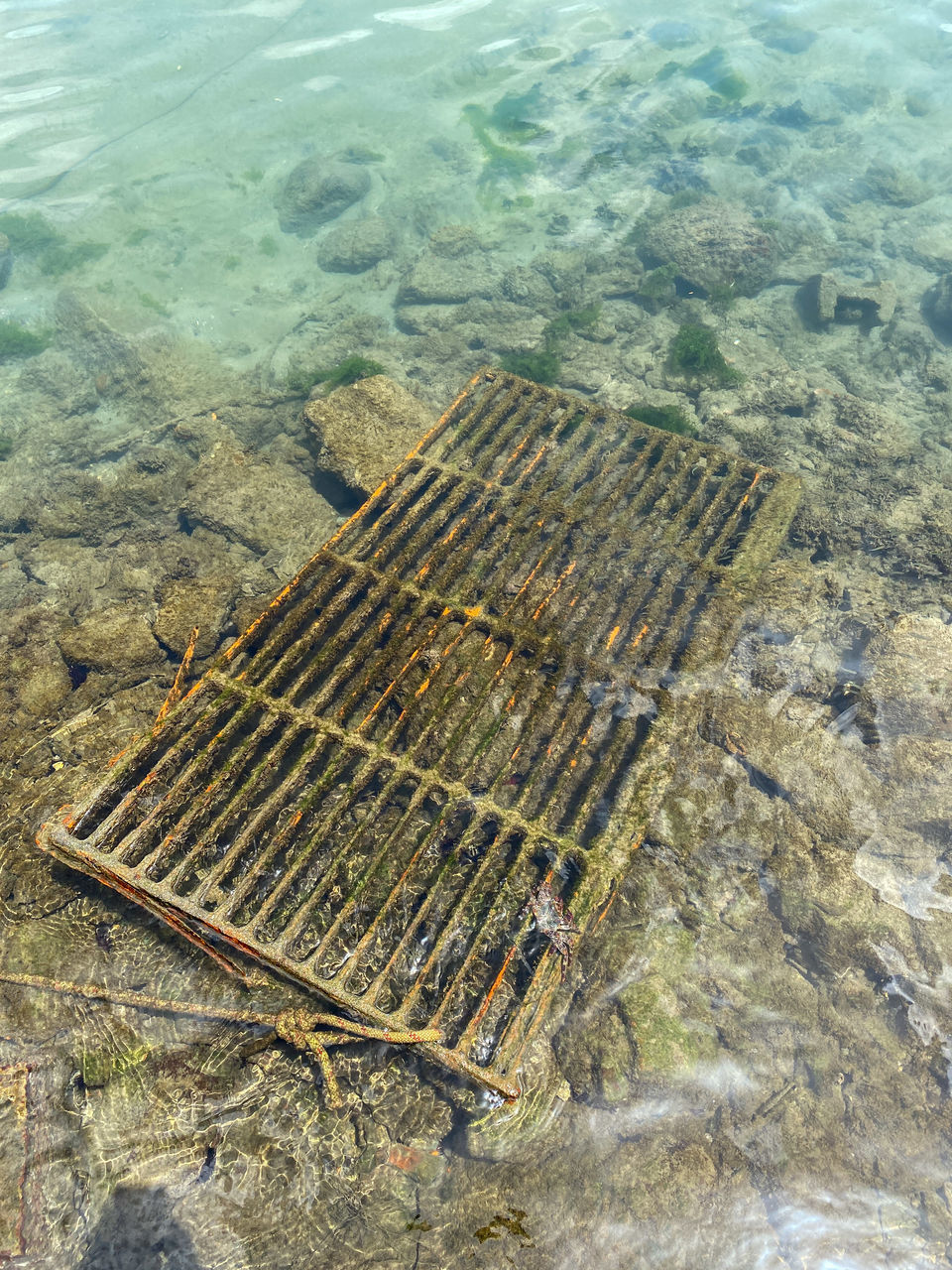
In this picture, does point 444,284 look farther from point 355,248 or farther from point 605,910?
point 605,910

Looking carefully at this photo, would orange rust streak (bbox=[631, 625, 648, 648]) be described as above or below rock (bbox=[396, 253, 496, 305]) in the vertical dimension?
below

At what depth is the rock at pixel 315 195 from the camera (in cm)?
864

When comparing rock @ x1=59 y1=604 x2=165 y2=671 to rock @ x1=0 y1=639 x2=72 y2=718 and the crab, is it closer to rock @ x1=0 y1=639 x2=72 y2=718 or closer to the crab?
rock @ x1=0 y1=639 x2=72 y2=718

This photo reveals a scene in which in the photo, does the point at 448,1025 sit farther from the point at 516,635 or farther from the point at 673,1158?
the point at 516,635

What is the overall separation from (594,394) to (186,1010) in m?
5.67

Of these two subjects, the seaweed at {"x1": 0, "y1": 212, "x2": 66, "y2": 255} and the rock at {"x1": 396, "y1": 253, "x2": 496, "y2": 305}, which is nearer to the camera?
the rock at {"x1": 396, "y1": 253, "x2": 496, "y2": 305}

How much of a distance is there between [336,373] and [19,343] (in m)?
3.87

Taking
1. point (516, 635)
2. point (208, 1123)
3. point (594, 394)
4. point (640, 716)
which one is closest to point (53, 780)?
point (208, 1123)

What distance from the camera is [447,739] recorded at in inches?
145

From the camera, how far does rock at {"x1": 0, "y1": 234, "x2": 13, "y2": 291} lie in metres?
8.20

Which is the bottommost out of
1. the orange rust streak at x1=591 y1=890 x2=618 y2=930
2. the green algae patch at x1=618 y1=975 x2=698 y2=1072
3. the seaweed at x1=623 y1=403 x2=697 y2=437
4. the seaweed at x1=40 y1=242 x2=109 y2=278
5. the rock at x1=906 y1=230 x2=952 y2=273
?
the green algae patch at x1=618 y1=975 x2=698 y2=1072

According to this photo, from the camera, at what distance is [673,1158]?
3.05m

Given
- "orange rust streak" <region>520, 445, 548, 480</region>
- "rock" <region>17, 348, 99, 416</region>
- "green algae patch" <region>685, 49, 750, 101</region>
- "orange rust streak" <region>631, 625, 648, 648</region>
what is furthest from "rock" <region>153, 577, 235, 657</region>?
"green algae patch" <region>685, 49, 750, 101</region>

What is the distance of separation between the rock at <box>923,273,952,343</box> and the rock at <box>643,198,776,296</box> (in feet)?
5.57
